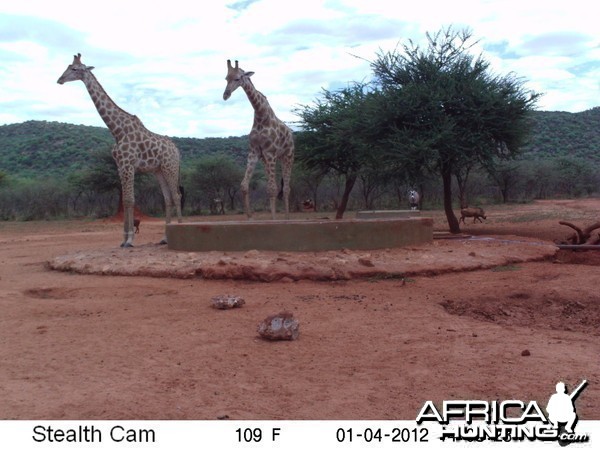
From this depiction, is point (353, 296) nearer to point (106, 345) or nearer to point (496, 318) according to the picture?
point (496, 318)

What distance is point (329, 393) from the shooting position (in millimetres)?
3855

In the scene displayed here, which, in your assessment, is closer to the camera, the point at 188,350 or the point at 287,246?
the point at 188,350

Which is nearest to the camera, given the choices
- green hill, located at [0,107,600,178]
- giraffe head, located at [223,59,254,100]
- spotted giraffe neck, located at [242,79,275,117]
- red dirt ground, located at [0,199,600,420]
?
red dirt ground, located at [0,199,600,420]

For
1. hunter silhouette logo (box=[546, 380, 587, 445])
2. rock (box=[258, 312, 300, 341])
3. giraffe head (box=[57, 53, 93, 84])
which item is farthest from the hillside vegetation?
hunter silhouette logo (box=[546, 380, 587, 445])

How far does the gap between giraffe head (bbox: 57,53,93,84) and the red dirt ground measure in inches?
160

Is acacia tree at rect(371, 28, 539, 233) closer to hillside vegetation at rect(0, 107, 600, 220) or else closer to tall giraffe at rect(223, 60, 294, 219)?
tall giraffe at rect(223, 60, 294, 219)

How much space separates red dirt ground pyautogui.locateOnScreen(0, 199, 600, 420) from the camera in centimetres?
369

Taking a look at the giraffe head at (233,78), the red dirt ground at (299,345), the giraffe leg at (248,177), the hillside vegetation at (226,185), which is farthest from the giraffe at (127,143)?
the hillside vegetation at (226,185)

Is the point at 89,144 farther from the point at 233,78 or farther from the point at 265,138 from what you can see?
the point at 233,78

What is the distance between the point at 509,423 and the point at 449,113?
1271 cm

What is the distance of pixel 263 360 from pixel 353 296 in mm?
2695

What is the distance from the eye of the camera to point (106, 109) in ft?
37.3

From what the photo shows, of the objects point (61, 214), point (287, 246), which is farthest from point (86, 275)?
point (61, 214)

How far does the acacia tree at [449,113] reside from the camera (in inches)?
557
